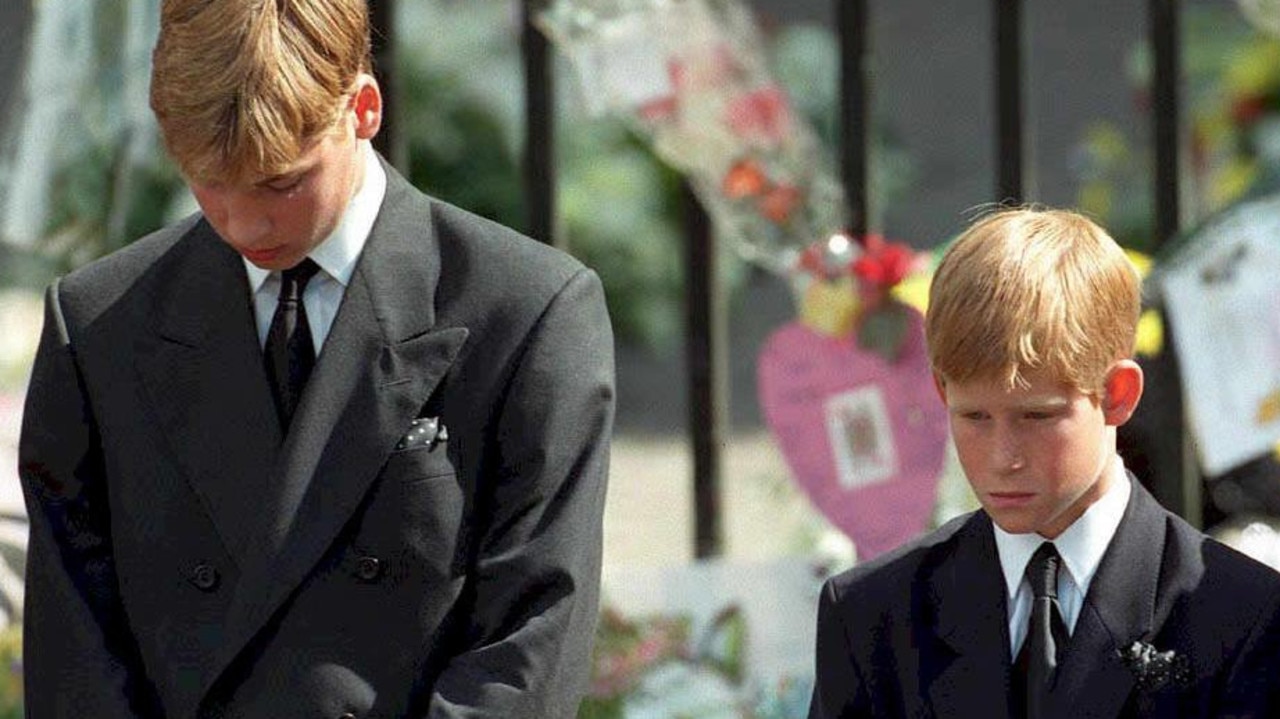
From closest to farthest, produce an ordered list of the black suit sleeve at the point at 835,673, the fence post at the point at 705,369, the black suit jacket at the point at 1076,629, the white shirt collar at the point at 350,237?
1. the black suit jacket at the point at 1076,629
2. the black suit sleeve at the point at 835,673
3. the white shirt collar at the point at 350,237
4. the fence post at the point at 705,369

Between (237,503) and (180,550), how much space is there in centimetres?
8

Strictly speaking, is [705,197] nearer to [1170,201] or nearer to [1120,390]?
[1170,201]

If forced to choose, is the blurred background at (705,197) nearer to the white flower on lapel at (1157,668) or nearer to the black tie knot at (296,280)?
the white flower on lapel at (1157,668)

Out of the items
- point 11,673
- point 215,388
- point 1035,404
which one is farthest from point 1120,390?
point 11,673

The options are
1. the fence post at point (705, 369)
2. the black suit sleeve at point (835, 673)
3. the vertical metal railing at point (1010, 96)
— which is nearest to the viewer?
the black suit sleeve at point (835, 673)

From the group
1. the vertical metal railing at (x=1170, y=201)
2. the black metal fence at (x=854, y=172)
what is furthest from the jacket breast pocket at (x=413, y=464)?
the vertical metal railing at (x=1170, y=201)

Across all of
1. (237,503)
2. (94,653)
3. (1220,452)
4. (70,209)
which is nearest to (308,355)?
(237,503)

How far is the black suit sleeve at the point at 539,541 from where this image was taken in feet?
8.34

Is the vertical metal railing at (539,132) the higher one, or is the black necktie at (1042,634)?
the vertical metal railing at (539,132)

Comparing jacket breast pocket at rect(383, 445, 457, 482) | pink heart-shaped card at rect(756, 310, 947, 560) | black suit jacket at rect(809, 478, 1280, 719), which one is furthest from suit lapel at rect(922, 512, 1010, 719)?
pink heart-shaped card at rect(756, 310, 947, 560)

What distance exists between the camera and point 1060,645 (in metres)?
2.46

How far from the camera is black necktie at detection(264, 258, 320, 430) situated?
265 cm

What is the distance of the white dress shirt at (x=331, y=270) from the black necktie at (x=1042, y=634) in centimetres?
A: 73

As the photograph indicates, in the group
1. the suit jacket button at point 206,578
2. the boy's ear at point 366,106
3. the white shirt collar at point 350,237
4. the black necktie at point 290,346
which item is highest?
the boy's ear at point 366,106
